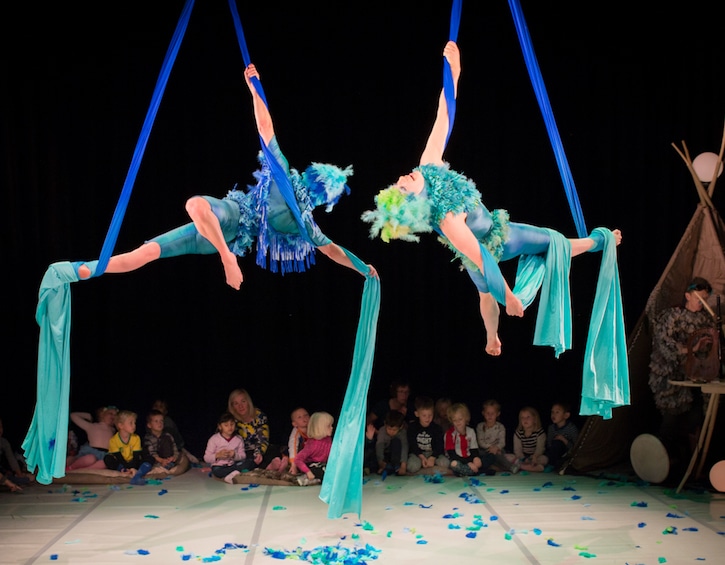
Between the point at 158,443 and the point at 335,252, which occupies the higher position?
the point at 335,252

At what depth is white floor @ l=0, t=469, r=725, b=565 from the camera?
15.7 ft

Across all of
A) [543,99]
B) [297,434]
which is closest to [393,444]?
[297,434]

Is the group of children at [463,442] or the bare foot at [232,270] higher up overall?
the bare foot at [232,270]

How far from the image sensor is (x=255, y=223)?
15.1ft

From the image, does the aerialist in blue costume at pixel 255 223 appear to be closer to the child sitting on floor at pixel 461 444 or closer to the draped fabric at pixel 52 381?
the draped fabric at pixel 52 381

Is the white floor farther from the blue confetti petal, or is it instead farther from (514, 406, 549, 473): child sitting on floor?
(514, 406, 549, 473): child sitting on floor

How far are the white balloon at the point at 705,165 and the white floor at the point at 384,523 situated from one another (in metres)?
2.28

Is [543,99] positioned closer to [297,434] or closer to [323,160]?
[323,160]

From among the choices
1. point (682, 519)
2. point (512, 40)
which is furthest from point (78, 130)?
point (682, 519)

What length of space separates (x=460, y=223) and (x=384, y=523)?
2125mm

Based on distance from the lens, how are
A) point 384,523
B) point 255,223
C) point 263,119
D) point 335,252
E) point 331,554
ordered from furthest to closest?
point 384,523 → point 335,252 → point 331,554 → point 255,223 → point 263,119

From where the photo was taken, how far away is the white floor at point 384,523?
188 inches

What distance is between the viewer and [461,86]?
703cm

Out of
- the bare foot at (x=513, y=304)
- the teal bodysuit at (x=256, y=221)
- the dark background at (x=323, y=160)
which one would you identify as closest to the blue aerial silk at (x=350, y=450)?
the teal bodysuit at (x=256, y=221)
